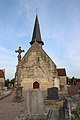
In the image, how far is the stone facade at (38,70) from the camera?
1208 inches

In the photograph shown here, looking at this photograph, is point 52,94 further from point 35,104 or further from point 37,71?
point 37,71

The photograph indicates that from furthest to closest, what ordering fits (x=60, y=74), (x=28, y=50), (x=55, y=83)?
(x=60, y=74) < (x=28, y=50) < (x=55, y=83)

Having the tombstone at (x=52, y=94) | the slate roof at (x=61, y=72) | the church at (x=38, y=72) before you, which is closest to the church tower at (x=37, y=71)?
the church at (x=38, y=72)

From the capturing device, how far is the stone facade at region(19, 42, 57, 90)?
A: 30.7 metres

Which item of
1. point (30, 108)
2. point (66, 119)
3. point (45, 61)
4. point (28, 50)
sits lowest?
point (66, 119)

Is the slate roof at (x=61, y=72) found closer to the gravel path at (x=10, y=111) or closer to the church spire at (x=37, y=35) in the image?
the church spire at (x=37, y=35)

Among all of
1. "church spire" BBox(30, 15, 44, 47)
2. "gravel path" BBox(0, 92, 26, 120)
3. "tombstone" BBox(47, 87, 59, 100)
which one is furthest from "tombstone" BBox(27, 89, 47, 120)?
"church spire" BBox(30, 15, 44, 47)

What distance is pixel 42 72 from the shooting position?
30938 mm

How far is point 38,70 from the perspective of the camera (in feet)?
102

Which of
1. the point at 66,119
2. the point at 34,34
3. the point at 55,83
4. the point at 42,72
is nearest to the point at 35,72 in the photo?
the point at 42,72

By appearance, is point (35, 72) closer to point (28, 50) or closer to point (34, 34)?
point (28, 50)

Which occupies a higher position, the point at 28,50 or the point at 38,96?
the point at 28,50

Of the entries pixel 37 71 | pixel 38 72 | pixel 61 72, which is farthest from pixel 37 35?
pixel 38 72

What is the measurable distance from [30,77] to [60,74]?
7186 mm
